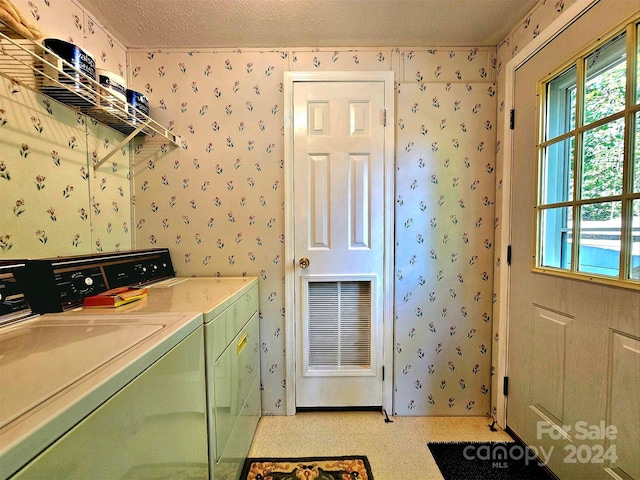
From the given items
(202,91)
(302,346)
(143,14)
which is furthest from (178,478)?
(143,14)

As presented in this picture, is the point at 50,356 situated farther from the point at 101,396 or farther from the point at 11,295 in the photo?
the point at 11,295

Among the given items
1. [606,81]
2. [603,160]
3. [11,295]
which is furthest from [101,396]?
[606,81]

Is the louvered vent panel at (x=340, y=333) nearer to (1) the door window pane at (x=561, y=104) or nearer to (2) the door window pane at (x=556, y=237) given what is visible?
(2) the door window pane at (x=556, y=237)

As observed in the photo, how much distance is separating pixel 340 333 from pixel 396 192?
0.99 meters

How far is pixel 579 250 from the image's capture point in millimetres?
1170

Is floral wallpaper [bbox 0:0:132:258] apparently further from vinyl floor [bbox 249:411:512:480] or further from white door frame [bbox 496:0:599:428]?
white door frame [bbox 496:0:599:428]

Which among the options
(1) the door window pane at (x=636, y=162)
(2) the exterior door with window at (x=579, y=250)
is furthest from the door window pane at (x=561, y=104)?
(1) the door window pane at (x=636, y=162)

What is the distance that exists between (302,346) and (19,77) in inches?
A: 72.7

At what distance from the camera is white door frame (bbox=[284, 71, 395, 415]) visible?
1.69m

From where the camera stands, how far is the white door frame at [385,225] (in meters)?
1.69

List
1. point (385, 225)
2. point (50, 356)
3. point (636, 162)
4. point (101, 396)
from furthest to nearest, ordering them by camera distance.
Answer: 1. point (385, 225)
2. point (636, 162)
3. point (50, 356)
4. point (101, 396)

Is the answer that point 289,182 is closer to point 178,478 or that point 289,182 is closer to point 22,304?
point 22,304

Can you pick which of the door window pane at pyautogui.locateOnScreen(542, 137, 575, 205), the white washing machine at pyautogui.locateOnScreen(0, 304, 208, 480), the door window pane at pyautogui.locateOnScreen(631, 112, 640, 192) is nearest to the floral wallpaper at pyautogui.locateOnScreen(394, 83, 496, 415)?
the door window pane at pyautogui.locateOnScreen(542, 137, 575, 205)

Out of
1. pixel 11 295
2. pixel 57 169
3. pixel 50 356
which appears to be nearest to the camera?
pixel 50 356
